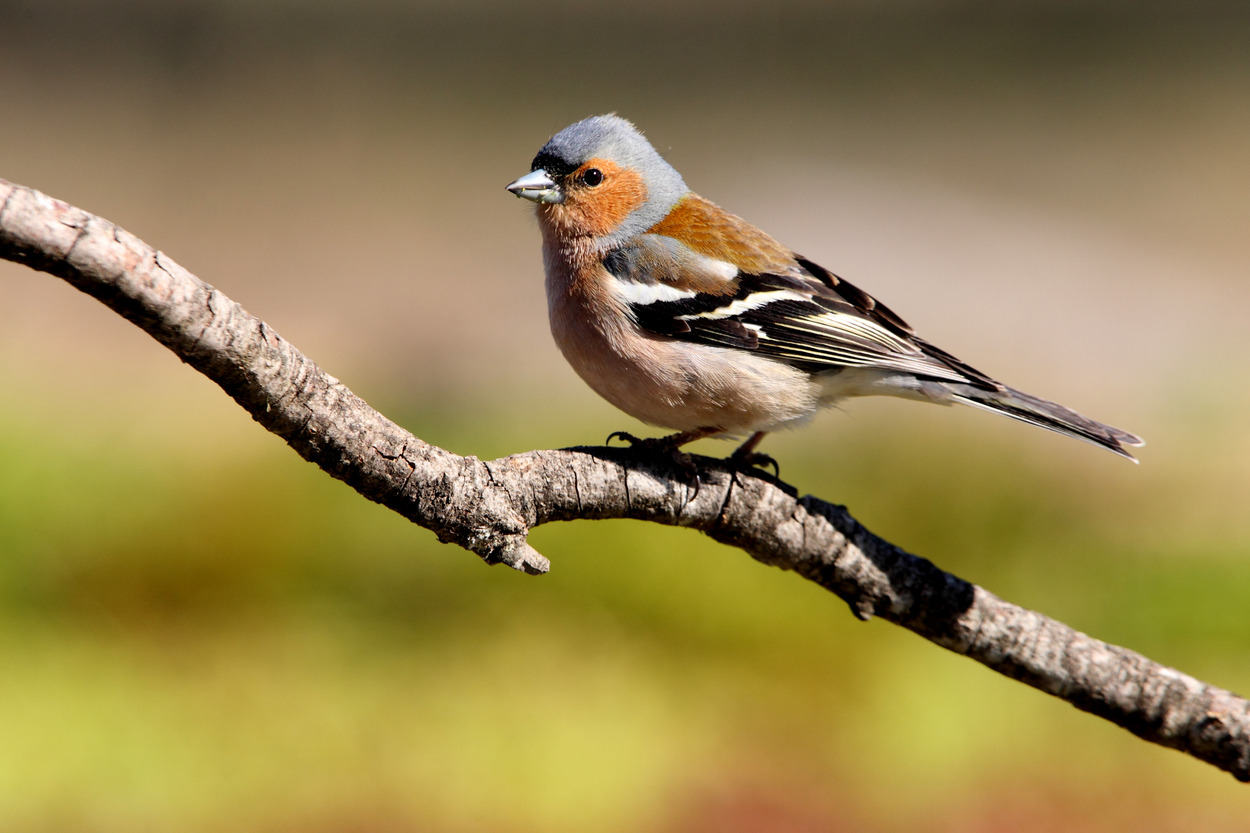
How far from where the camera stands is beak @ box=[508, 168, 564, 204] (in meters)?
3.39

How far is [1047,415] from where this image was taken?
2.91 metres

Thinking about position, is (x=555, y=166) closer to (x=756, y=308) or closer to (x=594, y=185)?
(x=594, y=185)

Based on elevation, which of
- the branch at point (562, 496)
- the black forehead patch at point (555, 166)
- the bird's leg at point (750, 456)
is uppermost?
the black forehead patch at point (555, 166)

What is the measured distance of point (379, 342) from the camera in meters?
7.85

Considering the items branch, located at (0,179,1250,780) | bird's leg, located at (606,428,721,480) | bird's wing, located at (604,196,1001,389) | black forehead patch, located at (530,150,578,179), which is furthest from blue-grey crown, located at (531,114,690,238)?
branch, located at (0,179,1250,780)

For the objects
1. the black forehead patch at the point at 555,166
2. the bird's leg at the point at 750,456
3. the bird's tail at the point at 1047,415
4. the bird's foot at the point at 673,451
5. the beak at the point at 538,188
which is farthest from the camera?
the black forehead patch at the point at 555,166

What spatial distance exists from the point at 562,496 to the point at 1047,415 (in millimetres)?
1454

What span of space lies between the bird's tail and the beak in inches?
56.1

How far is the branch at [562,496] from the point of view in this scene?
1.55 meters

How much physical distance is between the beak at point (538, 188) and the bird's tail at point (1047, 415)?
143 cm

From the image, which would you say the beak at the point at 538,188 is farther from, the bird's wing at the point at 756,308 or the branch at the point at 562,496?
the branch at the point at 562,496

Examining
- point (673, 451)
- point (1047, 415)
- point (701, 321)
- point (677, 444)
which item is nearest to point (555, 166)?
point (701, 321)

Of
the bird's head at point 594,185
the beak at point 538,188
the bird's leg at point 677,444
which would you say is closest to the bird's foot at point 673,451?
the bird's leg at point 677,444

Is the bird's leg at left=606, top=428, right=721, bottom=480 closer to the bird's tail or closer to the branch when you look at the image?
the branch
